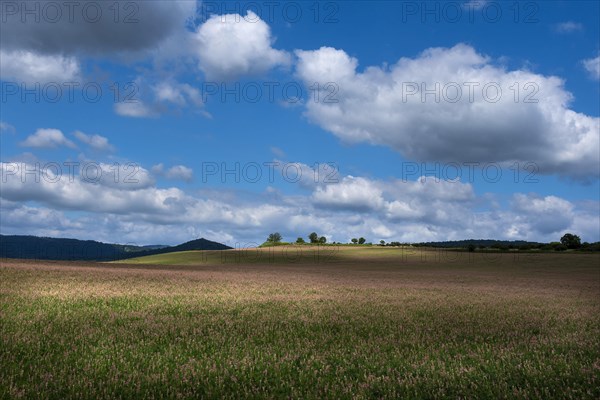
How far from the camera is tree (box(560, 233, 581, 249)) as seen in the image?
299 ft

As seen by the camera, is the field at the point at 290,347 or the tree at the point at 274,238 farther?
the tree at the point at 274,238

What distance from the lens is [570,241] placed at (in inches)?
3620

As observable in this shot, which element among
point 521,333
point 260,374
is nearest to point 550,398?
point 260,374

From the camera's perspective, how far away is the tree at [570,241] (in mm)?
91062

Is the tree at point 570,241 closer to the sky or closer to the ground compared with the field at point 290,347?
closer to the sky

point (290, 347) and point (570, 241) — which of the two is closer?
point (290, 347)

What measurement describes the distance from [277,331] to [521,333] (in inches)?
290

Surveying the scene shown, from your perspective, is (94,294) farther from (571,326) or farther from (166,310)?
(571,326)

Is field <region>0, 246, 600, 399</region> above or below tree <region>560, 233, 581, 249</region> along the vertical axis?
below

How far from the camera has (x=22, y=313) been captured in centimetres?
1515

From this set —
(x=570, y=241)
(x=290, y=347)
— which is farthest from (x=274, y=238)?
(x=290, y=347)

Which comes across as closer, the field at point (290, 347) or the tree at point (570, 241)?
the field at point (290, 347)

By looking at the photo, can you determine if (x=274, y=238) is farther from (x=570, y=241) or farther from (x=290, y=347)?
(x=290, y=347)

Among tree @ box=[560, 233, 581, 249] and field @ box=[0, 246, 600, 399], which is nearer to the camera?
field @ box=[0, 246, 600, 399]
